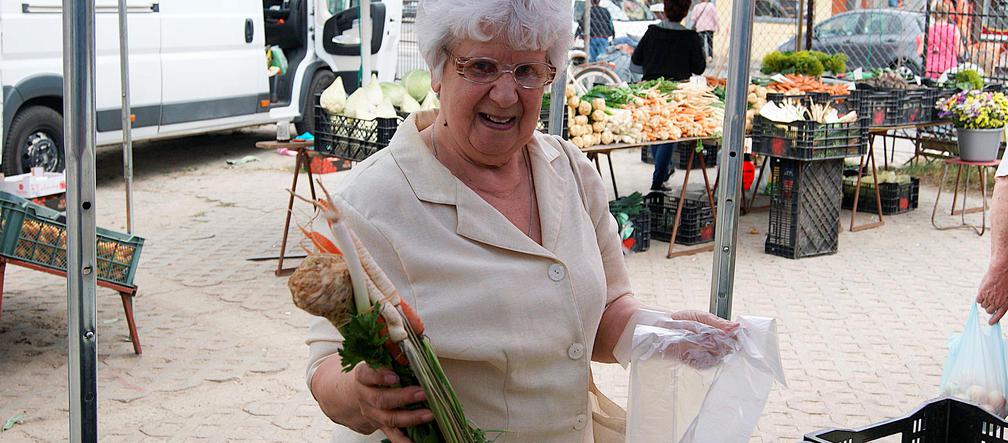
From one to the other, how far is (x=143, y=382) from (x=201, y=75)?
18.4 feet

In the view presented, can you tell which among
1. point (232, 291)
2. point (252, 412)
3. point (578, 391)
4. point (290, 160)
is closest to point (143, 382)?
point (252, 412)

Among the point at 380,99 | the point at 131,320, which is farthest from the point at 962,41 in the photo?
the point at 131,320

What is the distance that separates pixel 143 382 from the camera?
489 centimetres

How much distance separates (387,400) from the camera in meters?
1.65

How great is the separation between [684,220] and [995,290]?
4.48 meters

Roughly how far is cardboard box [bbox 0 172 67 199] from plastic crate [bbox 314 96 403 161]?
5.34 ft

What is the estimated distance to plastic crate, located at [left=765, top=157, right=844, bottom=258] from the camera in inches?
289

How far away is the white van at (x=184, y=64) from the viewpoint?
335 inches

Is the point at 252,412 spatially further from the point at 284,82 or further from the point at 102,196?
the point at 284,82

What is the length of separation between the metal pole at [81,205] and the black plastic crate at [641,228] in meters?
5.18

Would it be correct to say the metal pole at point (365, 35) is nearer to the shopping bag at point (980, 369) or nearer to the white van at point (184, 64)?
the white van at point (184, 64)

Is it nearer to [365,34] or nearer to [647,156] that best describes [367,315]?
[365,34]

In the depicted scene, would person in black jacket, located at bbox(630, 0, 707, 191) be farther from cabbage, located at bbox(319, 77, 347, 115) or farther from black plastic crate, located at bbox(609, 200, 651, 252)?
cabbage, located at bbox(319, 77, 347, 115)

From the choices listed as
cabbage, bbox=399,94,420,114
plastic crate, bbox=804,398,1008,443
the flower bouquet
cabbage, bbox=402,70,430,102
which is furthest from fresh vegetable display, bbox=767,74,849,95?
plastic crate, bbox=804,398,1008,443
